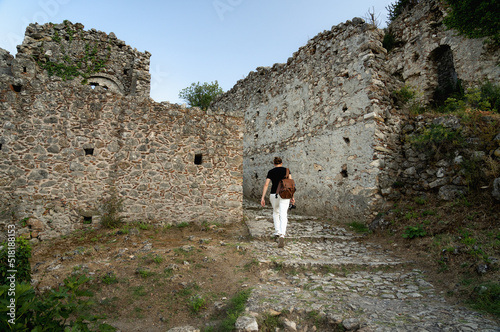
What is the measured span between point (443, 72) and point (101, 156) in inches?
512

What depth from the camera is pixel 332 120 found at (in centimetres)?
854

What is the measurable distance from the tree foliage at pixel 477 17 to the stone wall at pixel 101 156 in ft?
24.5

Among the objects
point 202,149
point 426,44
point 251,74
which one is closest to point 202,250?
point 202,149

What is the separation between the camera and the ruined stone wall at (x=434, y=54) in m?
9.30

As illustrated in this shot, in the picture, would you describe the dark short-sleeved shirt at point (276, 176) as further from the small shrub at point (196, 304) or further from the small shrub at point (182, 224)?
the small shrub at point (196, 304)

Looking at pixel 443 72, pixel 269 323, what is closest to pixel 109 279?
pixel 269 323

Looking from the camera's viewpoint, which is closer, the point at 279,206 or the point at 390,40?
the point at 279,206

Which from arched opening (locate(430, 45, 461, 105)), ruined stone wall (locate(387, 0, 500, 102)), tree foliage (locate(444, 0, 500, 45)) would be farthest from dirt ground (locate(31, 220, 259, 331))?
arched opening (locate(430, 45, 461, 105))

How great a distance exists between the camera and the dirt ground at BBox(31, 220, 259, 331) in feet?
11.5

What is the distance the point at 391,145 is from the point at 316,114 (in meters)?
2.68

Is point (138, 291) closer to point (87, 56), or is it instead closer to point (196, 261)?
point (196, 261)

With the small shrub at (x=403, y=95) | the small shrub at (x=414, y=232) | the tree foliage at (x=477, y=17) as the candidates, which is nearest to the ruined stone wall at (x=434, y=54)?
the tree foliage at (x=477, y=17)

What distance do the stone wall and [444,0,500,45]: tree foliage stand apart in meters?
7.48

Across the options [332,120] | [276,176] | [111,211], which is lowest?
[111,211]
